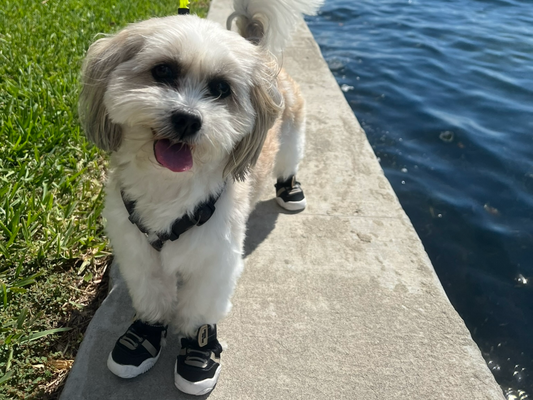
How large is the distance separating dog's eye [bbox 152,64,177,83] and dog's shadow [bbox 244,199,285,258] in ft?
4.66

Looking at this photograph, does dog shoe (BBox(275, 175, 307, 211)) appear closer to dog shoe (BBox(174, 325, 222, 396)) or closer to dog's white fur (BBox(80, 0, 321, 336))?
dog's white fur (BBox(80, 0, 321, 336))

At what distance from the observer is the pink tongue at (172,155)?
67.7 inches

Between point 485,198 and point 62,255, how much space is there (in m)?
3.77

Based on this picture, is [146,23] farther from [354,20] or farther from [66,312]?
[354,20]

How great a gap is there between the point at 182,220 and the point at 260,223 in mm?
1365

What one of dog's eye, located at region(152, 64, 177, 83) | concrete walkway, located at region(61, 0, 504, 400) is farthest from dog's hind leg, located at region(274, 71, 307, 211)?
dog's eye, located at region(152, 64, 177, 83)

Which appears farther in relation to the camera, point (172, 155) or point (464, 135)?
point (464, 135)

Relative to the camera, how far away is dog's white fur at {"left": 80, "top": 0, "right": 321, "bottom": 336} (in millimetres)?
1737

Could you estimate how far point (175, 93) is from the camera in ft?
5.67

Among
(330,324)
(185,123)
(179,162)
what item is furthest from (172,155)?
(330,324)

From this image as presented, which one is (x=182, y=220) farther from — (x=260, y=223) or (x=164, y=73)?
(x=260, y=223)

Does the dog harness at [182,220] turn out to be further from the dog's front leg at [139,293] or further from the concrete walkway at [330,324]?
the concrete walkway at [330,324]

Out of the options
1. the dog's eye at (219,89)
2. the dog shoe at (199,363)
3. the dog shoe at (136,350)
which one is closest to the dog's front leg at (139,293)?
the dog shoe at (136,350)

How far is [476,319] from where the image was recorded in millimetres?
3127
